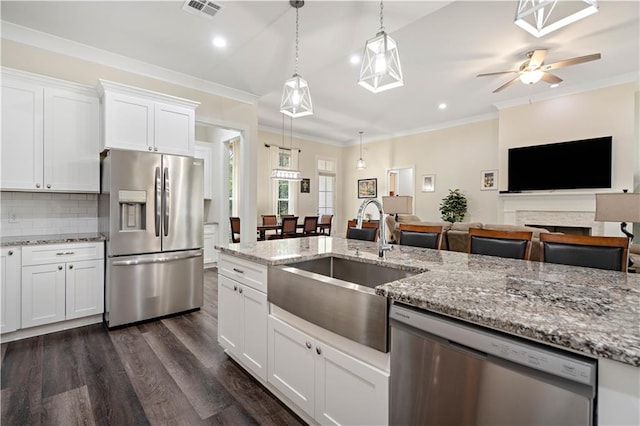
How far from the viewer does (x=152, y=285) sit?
3199 millimetres

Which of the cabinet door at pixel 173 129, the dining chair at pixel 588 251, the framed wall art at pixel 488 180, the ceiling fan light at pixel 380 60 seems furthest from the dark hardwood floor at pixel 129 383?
the framed wall art at pixel 488 180

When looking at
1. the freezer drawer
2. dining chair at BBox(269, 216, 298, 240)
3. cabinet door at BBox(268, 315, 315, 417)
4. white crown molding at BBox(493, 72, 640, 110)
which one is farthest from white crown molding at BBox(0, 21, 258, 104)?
white crown molding at BBox(493, 72, 640, 110)

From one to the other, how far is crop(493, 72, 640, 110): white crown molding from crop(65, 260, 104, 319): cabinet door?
23.1 feet

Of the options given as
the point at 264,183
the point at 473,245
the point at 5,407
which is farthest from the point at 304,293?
the point at 264,183

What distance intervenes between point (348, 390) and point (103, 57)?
4.26 metres

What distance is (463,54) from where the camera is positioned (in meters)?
3.89

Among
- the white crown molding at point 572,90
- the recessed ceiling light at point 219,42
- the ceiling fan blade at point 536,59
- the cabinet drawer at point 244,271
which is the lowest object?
the cabinet drawer at point 244,271

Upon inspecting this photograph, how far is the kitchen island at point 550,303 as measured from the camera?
2.46ft

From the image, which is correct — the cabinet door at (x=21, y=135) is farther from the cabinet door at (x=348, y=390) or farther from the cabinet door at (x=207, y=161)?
the cabinet door at (x=348, y=390)

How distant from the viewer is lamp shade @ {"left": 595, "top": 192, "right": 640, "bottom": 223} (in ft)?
8.77

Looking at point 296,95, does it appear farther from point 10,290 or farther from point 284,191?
point 284,191

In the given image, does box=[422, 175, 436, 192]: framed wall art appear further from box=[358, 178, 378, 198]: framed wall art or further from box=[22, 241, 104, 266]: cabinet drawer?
box=[22, 241, 104, 266]: cabinet drawer

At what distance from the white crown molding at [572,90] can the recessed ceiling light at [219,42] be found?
5244mm

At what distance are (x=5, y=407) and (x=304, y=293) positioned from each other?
202 centimetres
